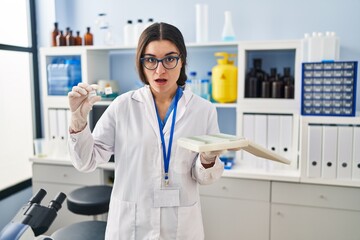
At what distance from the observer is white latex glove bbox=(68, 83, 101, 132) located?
3.71 ft

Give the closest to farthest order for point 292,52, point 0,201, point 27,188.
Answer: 1. point 292,52
2. point 0,201
3. point 27,188

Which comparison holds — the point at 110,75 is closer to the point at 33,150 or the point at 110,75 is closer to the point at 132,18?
the point at 132,18

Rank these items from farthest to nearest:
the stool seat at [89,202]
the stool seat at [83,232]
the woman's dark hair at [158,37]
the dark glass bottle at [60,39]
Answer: the dark glass bottle at [60,39]
the stool seat at [89,202]
the stool seat at [83,232]
the woman's dark hair at [158,37]

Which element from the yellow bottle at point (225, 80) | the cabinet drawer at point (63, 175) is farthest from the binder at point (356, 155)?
the cabinet drawer at point (63, 175)

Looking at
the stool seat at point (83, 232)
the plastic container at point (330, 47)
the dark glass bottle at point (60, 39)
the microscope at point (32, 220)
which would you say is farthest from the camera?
the dark glass bottle at point (60, 39)

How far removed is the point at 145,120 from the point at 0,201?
188 centimetres

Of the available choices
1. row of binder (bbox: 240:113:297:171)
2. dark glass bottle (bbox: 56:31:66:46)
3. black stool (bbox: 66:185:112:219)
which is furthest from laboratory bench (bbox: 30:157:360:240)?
dark glass bottle (bbox: 56:31:66:46)

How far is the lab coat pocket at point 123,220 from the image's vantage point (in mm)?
1290

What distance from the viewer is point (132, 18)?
9.07 feet

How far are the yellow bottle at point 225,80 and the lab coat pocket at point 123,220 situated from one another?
1.26 meters

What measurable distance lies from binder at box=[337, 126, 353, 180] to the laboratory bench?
9cm

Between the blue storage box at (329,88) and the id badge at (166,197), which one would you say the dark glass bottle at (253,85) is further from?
the id badge at (166,197)

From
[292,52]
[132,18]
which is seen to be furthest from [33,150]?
[292,52]

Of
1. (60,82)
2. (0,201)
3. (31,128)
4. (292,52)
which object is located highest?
(292,52)
